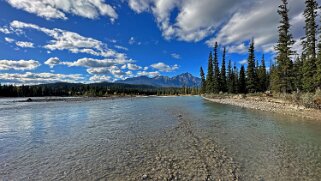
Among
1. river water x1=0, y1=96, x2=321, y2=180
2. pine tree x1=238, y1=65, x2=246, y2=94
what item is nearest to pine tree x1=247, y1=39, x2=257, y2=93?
pine tree x1=238, y1=65, x2=246, y2=94

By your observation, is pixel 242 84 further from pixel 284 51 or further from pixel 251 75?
pixel 284 51

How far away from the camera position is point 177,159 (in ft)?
27.5

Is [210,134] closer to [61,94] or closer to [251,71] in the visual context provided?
[251,71]

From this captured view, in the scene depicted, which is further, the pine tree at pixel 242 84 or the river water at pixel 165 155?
the pine tree at pixel 242 84

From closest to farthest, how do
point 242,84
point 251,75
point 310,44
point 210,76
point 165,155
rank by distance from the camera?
point 165,155
point 310,44
point 251,75
point 242,84
point 210,76

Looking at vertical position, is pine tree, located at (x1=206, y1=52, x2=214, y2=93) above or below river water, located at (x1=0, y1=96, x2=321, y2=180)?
above

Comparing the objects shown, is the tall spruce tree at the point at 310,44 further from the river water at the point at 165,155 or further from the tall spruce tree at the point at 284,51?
the river water at the point at 165,155

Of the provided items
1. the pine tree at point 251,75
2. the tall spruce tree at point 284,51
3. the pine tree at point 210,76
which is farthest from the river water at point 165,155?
the pine tree at point 210,76

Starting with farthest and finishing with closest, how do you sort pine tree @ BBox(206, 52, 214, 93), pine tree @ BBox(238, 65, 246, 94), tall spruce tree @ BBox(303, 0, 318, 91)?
1. pine tree @ BBox(206, 52, 214, 93)
2. pine tree @ BBox(238, 65, 246, 94)
3. tall spruce tree @ BBox(303, 0, 318, 91)

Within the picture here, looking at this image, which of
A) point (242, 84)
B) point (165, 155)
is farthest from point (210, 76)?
point (165, 155)

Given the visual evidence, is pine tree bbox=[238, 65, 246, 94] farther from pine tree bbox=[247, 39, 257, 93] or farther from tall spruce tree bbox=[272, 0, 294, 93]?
tall spruce tree bbox=[272, 0, 294, 93]

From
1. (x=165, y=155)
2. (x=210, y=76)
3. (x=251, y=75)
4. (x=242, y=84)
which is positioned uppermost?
(x=210, y=76)

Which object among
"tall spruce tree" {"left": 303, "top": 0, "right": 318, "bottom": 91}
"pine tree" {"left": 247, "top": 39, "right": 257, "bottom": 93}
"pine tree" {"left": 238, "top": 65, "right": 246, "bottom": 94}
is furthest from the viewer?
"pine tree" {"left": 238, "top": 65, "right": 246, "bottom": 94}

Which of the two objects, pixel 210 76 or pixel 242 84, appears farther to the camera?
pixel 210 76
